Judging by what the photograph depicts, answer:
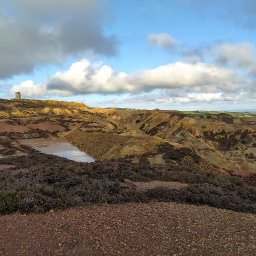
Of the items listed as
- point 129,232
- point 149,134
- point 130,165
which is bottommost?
point 149,134

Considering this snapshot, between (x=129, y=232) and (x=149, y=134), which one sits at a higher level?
(x=129, y=232)

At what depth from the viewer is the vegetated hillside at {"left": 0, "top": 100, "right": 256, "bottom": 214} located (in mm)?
12852

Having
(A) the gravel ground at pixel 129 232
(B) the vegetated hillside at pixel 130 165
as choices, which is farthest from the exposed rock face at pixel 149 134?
(A) the gravel ground at pixel 129 232

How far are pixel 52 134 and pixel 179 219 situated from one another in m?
53.5

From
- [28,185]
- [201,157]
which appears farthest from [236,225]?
[201,157]

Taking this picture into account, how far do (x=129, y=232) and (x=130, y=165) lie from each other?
463 inches

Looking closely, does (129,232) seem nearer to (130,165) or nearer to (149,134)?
(130,165)

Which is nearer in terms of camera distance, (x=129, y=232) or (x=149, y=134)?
(x=129, y=232)

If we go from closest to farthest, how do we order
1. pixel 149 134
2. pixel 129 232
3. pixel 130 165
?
pixel 129 232, pixel 130 165, pixel 149 134

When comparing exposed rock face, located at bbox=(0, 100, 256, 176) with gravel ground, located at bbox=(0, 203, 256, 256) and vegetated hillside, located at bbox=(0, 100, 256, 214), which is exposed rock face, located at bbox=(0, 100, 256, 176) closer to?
vegetated hillside, located at bbox=(0, 100, 256, 214)

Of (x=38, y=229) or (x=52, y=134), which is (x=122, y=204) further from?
(x=52, y=134)

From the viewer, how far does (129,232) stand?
31.3 feet

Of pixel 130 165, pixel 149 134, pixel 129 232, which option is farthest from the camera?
pixel 149 134

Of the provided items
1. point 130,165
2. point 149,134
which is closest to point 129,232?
point 130,165
